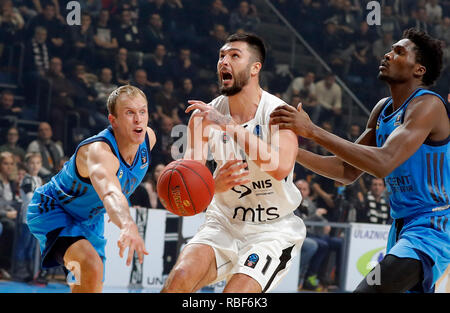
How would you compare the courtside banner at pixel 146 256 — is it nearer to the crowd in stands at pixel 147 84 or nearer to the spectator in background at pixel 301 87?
the crowd in stands at pixel 147 84

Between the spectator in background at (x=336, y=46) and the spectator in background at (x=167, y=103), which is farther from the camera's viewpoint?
the spectator in background at (x=336, y=46)

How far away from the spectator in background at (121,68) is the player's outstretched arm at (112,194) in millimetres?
6176

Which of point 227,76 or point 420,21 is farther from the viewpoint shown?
point 420,21

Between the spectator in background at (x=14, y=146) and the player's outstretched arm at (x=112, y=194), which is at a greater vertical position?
the spectator in background at (x=14, y=146)

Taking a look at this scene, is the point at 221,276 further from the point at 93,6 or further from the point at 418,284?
the point at 93,6

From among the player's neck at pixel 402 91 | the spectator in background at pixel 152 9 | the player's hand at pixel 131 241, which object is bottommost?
the player's hand at pixel 131 241

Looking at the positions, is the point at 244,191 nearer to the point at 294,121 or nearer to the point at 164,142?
the point at 294,121

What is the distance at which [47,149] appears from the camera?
8.45 meters

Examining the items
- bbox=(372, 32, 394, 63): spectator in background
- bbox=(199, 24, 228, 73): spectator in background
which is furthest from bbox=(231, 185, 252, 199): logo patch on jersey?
bbox=(372, 32, 394, 63): spectator in background

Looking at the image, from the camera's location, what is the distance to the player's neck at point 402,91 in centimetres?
394

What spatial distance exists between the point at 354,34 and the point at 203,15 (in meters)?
3.45

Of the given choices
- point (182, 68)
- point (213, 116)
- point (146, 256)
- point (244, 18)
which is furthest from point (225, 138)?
point (244, 18)

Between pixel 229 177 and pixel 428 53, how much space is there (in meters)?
1.53

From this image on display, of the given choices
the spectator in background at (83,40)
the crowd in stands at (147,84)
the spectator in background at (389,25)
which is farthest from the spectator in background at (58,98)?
the spectator in background at (389,25)
